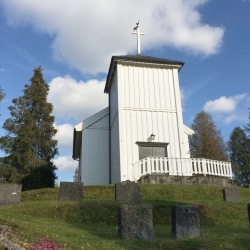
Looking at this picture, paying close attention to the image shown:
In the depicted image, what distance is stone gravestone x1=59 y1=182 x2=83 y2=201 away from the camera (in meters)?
13.1

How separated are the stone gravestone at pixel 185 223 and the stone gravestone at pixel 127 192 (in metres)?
4.47

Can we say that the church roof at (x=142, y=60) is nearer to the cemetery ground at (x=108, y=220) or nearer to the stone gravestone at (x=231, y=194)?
the cemetery ground at (x=108, y=220)

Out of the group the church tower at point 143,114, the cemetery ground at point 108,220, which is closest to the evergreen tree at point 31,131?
the church tower at point 143,114

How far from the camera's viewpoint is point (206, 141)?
4838cm

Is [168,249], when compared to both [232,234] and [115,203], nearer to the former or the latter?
[232,234]

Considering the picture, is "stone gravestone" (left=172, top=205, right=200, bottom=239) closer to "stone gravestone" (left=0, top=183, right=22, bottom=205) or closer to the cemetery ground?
the cemetery ground

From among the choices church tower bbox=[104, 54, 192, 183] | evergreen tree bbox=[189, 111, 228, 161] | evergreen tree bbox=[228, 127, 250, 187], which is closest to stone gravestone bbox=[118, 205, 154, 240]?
church tower bbox=[104, 54, 192, 183]

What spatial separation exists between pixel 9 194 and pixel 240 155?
47.0m

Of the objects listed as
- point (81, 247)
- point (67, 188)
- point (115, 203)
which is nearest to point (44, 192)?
point (67, 188)

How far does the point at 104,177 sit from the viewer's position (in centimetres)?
2458

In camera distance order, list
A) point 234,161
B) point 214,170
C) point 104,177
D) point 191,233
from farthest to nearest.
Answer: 1. point 234,161
2. point 104,177
3. point 214,170
4. point 191,233

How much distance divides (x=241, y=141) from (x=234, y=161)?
3589 millimetres

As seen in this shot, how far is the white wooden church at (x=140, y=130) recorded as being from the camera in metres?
20.4

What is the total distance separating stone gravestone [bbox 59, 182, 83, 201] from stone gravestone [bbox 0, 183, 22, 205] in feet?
5.38
